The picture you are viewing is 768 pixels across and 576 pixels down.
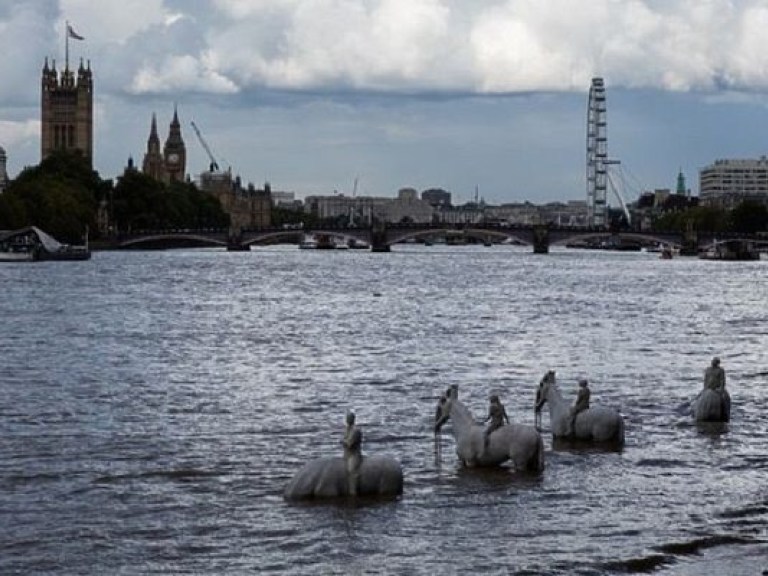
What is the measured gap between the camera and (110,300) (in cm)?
9394

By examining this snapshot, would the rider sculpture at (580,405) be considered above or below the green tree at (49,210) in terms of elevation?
below

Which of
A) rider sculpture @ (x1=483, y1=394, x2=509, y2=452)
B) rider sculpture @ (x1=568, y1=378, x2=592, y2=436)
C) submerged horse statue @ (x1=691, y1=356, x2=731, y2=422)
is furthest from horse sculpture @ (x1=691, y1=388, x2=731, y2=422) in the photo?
rider sculpture @ (x1=483, y1=394, x2=509, y2=452)

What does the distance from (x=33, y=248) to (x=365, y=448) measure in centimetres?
13886

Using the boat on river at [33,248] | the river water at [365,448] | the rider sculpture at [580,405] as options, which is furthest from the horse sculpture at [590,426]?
the boat on river at [33,248]

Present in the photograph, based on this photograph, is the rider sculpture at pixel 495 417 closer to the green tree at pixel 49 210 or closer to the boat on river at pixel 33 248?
the boat on river at pixel 33 248

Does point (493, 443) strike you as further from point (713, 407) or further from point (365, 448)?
point (713, 407)

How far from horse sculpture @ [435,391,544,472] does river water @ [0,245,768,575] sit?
0.99 feet

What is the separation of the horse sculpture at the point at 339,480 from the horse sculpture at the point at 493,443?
2444 millimetres

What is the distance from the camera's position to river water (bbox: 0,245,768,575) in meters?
23.0

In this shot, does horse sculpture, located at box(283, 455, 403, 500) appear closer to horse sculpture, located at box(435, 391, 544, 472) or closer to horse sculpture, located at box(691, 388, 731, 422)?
horse sculpture, located at box(435, 391, 544, 472)

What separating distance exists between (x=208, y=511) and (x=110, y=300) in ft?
228

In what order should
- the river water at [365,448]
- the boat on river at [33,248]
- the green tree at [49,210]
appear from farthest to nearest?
the green tree at [49,210] → the boat on river at [33,248] → the river water at [365,448]

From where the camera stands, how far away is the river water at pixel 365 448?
2295cm

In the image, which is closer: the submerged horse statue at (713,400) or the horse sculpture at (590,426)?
the horse sculpture at (590,426)
